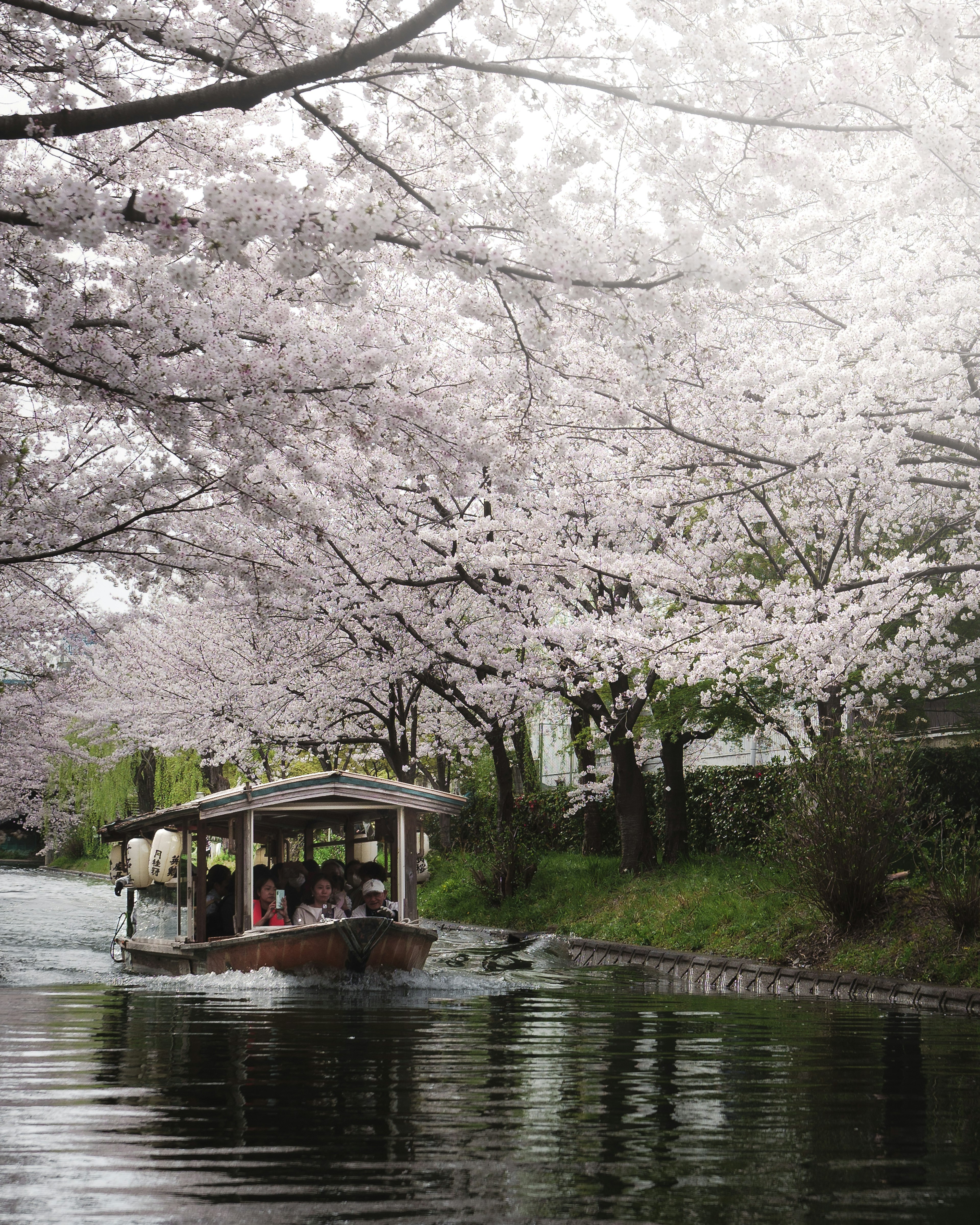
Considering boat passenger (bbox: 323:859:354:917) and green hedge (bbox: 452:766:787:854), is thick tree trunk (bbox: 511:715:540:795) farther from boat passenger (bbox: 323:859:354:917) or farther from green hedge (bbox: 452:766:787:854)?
boat passenger (bbox: 323:859:354:917)

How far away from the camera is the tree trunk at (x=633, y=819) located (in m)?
25.8

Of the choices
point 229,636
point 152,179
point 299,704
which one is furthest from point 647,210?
point 229,636

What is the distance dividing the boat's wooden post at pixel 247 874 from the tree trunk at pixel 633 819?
32.2 feet

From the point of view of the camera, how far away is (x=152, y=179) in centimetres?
1164

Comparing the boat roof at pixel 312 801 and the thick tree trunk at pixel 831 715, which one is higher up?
the thick tree trunk at pixel 831 715

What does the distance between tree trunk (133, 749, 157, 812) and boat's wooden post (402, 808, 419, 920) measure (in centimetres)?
3589

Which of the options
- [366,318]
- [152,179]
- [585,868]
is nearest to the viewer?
Result: [152,179]

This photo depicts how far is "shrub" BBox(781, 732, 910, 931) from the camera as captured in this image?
16.4 metres

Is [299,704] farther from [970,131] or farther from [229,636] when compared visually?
[970,131]

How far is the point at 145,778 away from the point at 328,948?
39360mm

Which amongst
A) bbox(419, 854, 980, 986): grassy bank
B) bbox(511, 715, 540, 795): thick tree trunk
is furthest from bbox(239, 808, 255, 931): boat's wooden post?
bbox(511, 715, 540, 795): thick tree trunk

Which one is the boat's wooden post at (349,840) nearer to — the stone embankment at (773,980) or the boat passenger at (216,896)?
the boat passenger at (216,896)

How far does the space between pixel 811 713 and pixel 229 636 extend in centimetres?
1877

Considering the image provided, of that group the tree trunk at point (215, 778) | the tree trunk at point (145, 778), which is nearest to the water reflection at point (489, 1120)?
the tree trunk at point (215, 778)
